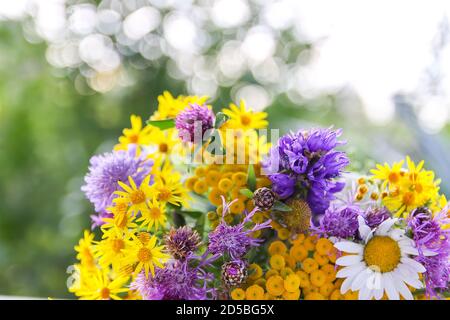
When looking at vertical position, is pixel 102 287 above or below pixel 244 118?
below

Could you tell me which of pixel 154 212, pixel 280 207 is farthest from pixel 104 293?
pixel 280 207

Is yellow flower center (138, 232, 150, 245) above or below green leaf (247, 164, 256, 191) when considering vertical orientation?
below

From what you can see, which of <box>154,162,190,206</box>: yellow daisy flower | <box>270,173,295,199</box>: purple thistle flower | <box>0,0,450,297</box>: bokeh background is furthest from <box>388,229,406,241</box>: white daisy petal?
<box>0,0,450,297</box>: bokeh background

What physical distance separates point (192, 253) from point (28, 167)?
152 centimetres

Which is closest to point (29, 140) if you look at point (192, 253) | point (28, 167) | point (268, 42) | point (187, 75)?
point (28, 167)

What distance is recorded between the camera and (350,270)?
0.46 meters

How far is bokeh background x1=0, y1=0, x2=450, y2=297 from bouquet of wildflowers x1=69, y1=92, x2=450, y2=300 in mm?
1025

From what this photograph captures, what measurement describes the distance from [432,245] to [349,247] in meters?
0.08

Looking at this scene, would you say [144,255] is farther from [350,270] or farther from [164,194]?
[350,270]

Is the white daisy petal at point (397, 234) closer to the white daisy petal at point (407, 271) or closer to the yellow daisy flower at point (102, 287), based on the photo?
the white daisy petal at point (407, 271)

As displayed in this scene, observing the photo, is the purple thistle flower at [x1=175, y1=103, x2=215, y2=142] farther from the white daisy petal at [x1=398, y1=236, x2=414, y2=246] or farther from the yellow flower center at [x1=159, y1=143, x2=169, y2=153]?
the white daisy petal at [x1=398, y1=236, x2=414, y2=246]

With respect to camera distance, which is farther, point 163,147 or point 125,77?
point 125,77

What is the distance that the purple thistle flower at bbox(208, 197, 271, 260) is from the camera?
46 cm

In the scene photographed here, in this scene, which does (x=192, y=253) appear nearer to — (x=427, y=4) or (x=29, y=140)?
(x=427, y=4)
